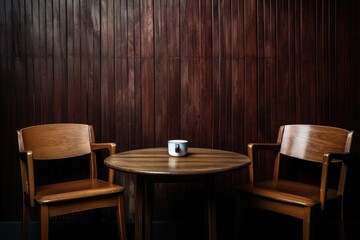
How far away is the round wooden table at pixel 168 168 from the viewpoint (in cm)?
166

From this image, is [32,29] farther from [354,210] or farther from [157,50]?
[354,210]

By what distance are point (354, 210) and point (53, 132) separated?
238cm

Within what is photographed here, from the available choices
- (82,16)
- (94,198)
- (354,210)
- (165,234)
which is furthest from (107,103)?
(354,210)

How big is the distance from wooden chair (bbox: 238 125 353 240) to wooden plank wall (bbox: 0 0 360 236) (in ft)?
1.05

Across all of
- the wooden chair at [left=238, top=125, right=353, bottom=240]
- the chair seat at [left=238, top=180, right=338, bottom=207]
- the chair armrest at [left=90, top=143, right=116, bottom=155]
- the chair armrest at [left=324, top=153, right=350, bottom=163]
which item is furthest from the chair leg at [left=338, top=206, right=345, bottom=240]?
the chair armrest at [left=90, top=143, right=116, bottom=155]

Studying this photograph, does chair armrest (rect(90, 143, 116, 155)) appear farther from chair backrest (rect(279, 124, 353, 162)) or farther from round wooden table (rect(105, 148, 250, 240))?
chair backrest (rect(279, 124, 353, 162))

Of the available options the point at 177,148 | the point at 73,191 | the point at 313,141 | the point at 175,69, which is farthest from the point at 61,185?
the point at 313,141

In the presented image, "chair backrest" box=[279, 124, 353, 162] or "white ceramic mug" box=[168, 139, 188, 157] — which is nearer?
"white ceramic mug" box=[168, 139, 188, 157]

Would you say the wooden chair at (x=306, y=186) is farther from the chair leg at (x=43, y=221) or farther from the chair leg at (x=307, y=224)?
the chair leg at (x=43, y=221)

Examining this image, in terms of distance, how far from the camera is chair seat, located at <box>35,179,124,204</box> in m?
1.99

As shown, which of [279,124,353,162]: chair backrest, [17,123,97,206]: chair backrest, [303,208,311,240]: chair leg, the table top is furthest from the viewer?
[17,123,97,206]: chair backrest

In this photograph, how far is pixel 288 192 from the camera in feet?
6.94

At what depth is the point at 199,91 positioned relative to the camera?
2766 millimetres

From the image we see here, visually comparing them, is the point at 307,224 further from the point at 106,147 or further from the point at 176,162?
the point at 106,147
